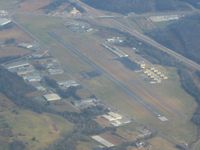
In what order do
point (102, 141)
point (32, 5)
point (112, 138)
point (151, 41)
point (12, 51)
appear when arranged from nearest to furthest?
point (102, 141) → point (112, 138) → point (12, 51) → point (151, 41) → point (32, 5)

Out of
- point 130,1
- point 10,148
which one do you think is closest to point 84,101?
point 10,148

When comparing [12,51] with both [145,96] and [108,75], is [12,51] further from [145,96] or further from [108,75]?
[145,96]

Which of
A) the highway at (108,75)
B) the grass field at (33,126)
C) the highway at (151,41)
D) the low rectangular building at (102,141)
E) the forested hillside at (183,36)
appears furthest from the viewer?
the forested hillside at (183,36)

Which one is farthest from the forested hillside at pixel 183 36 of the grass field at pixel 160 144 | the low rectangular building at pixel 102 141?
the low rectangular building at pixel 102 141

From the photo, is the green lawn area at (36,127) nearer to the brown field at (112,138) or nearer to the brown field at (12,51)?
the brown field at (112,138)

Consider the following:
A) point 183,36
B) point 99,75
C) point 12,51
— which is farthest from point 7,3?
point 99,75

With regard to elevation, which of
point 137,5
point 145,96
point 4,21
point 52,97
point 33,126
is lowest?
point 145,96

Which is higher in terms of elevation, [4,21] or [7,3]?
[4,21]
